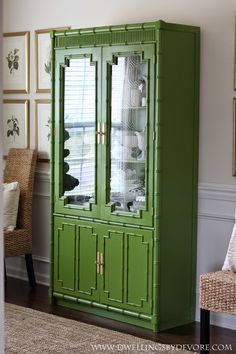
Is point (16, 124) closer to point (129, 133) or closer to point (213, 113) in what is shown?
point (129, 133)

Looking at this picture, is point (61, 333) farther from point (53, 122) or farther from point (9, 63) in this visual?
point (9, 63)

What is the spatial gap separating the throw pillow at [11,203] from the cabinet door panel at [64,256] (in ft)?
1.93

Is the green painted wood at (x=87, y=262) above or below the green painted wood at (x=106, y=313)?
above

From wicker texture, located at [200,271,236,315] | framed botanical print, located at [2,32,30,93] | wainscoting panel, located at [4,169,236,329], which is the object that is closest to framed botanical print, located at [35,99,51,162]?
framed botanical print, located at [2,32,30,93]

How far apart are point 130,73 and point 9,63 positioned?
5.70 ft

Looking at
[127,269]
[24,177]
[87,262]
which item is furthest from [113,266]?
[24,177]

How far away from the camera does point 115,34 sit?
14.7 ft

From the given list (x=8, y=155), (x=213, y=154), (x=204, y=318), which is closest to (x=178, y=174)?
(x=213, y=154)

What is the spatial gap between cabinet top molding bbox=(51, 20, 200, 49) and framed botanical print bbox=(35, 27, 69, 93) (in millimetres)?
639

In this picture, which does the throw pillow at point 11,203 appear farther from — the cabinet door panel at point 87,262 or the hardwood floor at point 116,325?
the cabinet door panel at point 87,262

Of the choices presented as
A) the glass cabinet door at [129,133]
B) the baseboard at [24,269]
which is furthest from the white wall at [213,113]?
the baseboard at [24,269]

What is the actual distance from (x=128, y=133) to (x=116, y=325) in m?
1.24

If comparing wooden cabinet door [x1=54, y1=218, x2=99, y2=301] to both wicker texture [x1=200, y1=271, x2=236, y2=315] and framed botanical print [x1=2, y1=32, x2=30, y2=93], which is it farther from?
framed botanical print [x1=2, y1=32, x2=30, y2=93]

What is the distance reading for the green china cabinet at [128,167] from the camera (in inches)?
171
